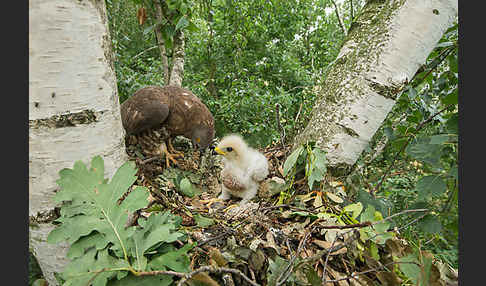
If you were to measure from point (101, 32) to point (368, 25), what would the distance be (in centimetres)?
78

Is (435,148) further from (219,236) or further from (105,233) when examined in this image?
(105,233)

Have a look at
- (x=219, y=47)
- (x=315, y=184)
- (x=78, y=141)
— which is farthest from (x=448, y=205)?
(x=219, y=47)

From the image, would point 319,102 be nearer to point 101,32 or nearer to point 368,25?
point 368,25

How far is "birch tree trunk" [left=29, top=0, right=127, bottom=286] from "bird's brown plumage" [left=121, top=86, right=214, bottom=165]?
2.79 ft

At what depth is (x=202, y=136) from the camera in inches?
65.9

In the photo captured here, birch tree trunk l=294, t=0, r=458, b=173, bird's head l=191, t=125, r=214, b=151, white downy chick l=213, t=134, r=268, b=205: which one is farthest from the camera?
bird's head l=191, t=125, r=214, b=151

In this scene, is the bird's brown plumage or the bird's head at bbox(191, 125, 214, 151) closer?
the bird's brown plumage

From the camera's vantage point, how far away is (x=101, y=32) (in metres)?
0.58

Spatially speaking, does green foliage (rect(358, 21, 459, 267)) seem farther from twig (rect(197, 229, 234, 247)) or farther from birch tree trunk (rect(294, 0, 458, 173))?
twig (rect(197, 229, 234, 247))

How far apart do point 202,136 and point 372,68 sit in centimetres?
112

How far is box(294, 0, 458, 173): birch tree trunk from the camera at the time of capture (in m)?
0.74

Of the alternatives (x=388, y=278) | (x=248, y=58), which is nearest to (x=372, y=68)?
(x=388, y=278)

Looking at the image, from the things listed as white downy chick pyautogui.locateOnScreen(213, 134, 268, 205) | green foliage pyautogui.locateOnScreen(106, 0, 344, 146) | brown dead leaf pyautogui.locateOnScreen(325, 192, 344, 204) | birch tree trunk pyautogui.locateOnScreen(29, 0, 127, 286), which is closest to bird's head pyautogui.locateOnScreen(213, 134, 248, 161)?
white downy chick pyautogui.locateOnScreen(213, 134, 268, 205)

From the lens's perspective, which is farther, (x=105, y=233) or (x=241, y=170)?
(x=241, y=170)
